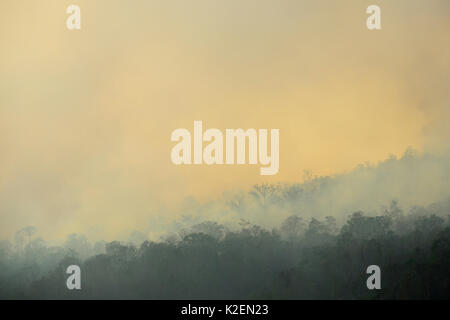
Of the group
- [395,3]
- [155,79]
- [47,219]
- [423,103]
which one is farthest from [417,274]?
[47,219]

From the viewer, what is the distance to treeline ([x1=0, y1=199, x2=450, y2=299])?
18.1ft

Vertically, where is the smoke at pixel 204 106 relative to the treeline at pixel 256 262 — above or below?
above

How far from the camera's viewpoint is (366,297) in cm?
547

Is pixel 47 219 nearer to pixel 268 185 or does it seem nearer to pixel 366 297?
pixel 268 185

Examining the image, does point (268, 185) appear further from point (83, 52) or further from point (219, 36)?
point (83, 52)

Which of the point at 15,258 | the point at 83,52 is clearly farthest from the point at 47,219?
the point at 83,52

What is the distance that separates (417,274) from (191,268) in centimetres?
170

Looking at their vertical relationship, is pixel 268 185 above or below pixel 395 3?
below

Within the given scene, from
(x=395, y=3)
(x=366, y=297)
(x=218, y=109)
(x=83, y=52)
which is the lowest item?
(x=366, y=297)

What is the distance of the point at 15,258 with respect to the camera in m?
5.56

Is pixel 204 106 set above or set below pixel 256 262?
above

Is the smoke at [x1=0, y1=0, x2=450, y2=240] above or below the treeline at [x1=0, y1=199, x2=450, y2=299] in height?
above

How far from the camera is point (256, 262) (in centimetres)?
555

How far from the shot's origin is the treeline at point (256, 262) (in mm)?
5508
